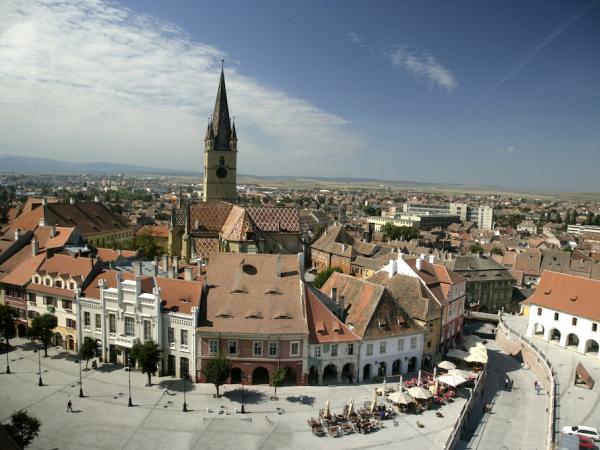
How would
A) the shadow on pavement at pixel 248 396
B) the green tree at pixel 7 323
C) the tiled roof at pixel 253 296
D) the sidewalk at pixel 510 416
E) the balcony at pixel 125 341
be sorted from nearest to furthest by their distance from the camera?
1. the sidewalk at pixel 510 416
2. the shadow on pavement at pixel 248 396
3. the tiled roof at pixel 253 296
4. the balcony at pixel 125 341
5. the green tree at pixel 7 323

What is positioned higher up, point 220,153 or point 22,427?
point 220,153

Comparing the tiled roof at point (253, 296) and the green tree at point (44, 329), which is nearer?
the tiled roof at point (253, 296)

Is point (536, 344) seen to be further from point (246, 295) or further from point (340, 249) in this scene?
point (340, 249)

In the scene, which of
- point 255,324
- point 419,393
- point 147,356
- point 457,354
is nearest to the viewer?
point 419,393

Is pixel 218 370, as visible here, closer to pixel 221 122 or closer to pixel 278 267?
pixel 278 267

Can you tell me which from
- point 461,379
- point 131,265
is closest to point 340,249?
point 131,265

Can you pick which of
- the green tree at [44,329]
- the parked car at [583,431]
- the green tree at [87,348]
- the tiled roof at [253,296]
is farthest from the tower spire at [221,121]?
the parked car at [583,431]

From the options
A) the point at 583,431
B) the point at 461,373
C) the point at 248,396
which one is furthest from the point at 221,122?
the point at 583,431

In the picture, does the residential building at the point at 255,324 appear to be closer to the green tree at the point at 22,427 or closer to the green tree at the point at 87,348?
the green tree at the point at 87,348

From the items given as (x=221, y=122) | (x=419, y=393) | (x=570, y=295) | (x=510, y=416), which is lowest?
(x=510, y=416)
